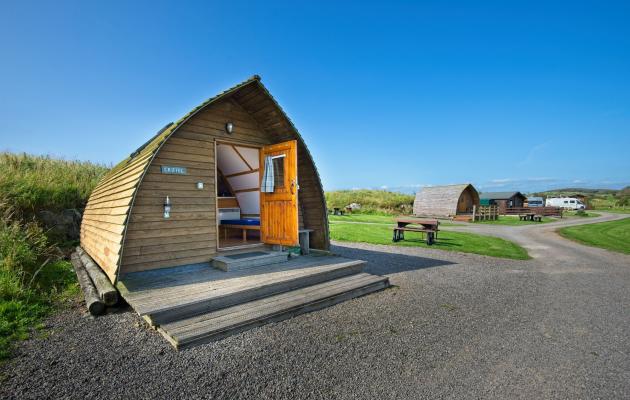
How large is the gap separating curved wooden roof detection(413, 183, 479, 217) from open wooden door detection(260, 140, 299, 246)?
23.0 meters

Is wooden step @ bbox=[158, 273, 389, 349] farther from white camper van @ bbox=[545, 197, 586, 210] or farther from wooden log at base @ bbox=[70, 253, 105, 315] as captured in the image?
white camper van @ bbox=[545, 197, 586, 210]

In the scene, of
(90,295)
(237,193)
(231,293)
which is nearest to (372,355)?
(231,293)

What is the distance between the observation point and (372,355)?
353 centimetres

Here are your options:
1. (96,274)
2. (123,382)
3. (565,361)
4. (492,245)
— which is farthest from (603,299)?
(96,274)

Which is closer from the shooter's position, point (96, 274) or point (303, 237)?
point (96, 274)

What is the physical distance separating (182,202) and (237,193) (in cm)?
435

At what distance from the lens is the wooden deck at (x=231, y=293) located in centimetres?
400

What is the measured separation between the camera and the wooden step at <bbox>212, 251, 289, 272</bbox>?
20.1 ft

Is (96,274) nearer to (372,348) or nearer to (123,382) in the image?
(123,382)

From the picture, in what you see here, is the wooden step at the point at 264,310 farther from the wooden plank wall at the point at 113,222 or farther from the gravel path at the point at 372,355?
the wooden plank wall at the point at 113,222

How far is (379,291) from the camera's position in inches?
237

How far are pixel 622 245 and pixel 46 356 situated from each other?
17.4 m

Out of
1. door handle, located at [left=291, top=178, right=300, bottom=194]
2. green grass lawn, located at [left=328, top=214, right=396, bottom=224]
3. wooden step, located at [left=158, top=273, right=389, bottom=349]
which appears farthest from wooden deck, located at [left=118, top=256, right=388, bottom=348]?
green grass lawn, located at [left=328, top=214, right=396, bottom=224]

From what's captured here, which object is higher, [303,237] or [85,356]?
[303,237]
